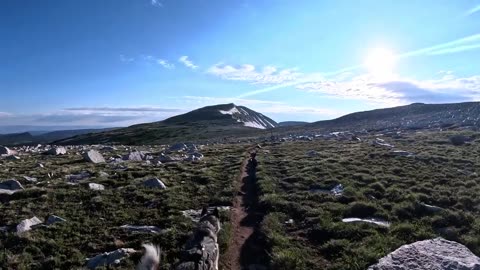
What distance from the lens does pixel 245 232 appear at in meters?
15.9

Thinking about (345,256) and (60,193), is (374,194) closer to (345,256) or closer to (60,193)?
(345,256)

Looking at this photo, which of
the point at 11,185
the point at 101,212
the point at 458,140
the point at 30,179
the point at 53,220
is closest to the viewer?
the point at 53,220

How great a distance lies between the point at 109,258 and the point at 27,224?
524 cm

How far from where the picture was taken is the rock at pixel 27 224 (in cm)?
1464

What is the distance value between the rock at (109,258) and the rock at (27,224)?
4.29 metres

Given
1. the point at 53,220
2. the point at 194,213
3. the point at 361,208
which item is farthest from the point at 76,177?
the point at 361,208

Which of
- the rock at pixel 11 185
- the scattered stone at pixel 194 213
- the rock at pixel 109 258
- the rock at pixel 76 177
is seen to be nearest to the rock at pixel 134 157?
the rock at pixel 76 177

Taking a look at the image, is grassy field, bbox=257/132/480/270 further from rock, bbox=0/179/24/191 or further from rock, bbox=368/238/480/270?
rock, bbox=0/179/24/191

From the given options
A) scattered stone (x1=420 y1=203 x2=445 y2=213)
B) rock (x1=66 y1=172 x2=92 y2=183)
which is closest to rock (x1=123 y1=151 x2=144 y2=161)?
rock (x1=66 y1=172 x2=92 y2=183)

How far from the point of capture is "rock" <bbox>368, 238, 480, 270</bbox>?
10781mm

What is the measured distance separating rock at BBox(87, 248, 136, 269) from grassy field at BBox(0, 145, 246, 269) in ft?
1.03

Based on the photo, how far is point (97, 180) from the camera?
2442 centimetres

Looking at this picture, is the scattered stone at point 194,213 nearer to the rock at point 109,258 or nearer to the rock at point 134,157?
the rock at point 109,258

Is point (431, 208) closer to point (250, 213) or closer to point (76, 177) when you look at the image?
point (250, 213)
